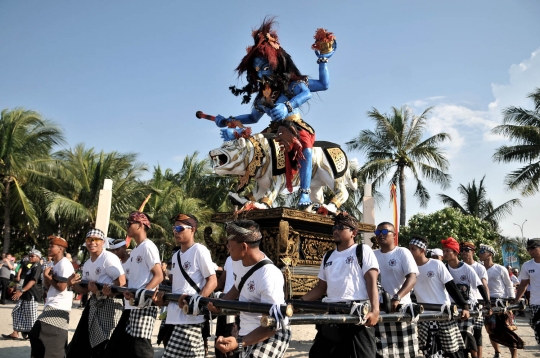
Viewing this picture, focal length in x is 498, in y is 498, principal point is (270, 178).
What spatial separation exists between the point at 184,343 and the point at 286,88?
5038 millimetres

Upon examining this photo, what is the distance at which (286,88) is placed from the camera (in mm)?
8430

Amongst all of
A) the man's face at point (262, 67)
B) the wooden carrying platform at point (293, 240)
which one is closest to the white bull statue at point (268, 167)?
the wooden carrying platform at point (293, 240)

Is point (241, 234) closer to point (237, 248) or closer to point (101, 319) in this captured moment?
point (237, 248)

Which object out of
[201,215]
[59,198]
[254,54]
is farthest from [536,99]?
[59,198]

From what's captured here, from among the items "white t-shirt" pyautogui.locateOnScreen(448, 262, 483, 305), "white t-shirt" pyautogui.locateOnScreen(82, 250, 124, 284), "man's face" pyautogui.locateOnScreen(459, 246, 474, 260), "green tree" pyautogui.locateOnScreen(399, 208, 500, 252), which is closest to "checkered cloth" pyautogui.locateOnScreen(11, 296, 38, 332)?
"white t-shirt" pyautogui.locateOnScreen(82, 250, 124, 284)

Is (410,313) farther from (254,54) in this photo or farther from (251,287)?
(254,54)

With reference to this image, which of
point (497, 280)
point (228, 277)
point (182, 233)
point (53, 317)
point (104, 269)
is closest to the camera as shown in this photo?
point (182, 233)

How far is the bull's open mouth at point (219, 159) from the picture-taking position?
8.21 m

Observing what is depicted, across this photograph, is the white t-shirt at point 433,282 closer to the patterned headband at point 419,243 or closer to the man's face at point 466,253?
the patterned headband at point 419,243

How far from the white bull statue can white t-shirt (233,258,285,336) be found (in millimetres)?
4594

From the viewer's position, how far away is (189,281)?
480cm

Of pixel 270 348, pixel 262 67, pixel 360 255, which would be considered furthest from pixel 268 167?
pixel 270 348

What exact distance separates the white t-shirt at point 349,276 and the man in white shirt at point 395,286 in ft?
2.27

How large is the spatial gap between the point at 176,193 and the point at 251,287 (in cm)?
2433
